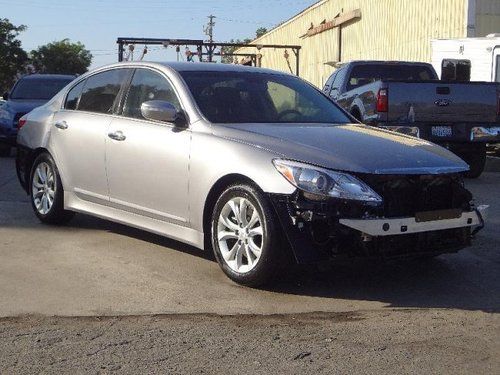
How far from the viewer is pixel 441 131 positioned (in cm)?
1195

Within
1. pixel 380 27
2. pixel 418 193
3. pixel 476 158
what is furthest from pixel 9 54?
pixel 418 193

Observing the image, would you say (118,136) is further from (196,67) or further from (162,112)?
(196,67)

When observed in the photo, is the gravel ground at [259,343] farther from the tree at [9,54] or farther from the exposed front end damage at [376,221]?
the tree at [9,54]

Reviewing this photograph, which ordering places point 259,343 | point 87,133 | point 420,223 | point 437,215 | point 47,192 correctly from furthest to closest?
point 47,192
point 87,133
point 437,215
point 420,223
point 259,343

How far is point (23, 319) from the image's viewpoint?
490cm

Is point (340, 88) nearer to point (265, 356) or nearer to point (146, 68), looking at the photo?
point (146, 68)

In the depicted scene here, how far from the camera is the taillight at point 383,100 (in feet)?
38.0

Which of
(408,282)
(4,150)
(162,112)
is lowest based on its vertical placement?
(4,150)

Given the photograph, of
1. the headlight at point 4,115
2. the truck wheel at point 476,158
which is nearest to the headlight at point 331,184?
the truck wheel at point 476,158

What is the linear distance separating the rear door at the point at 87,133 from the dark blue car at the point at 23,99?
28.0 feet

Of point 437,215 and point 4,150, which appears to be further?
point 4,150

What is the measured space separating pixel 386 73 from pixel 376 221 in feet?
32.2

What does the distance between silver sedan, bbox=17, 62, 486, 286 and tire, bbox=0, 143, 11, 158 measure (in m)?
8.81

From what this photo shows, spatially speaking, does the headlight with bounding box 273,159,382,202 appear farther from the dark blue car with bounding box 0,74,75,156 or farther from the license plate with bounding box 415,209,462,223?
the dark blue car with bounding box 0,74,75,156
